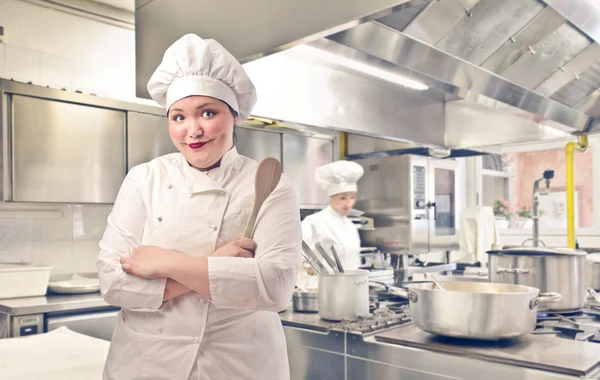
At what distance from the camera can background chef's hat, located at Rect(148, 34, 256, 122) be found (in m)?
1.29

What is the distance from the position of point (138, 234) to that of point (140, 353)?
0.29 meters

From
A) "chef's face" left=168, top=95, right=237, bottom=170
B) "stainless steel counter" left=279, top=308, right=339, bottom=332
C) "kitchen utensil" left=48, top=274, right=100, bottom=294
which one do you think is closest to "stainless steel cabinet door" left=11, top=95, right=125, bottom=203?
"kitchen utensil" left=48, top=274, right=100, bottom=294

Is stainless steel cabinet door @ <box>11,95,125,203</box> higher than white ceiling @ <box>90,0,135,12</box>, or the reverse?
white ceiling @ <box>90,0,135,12</box>

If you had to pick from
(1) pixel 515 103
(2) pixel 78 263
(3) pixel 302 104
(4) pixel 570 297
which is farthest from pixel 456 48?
(2) pixel 78 263

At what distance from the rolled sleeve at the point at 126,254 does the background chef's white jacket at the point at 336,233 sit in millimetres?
2431

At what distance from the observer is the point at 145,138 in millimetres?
3350

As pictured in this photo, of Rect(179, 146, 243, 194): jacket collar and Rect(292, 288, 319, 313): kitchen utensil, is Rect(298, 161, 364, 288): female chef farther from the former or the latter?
Rect(179, 146, 243, 194): jacket collar

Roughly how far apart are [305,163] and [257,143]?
60cm

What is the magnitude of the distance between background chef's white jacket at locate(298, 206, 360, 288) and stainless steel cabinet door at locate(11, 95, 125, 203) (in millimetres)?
1393

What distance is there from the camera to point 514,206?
5.88 m

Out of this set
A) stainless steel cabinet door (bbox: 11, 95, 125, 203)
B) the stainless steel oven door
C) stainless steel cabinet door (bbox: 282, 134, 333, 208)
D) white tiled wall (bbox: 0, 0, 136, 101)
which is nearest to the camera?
stainless steel cabinet door (bbox: 11, 95, 125, 203)

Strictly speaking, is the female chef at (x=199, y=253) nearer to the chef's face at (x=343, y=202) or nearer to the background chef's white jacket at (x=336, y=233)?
the background chef's white jacket at (x=336, y=233)

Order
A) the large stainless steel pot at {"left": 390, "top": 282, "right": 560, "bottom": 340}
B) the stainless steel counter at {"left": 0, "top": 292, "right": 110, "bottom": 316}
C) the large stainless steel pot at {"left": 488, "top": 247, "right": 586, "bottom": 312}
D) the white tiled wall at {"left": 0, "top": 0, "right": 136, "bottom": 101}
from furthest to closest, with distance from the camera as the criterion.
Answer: the white tiled wall at {"left": 0, "top": 0, "right": 136, "bottom": 101}
the stainless steel counter at {"left": 0, "top": 292, "right": 110, "bottom": 316}
the large stainless steel pot at {"left": 488, "top": 247, "right": 586, "bottom": 312}
the large stainless steel pot at {"left": 390, "top": 282, "right": 560, "bottom": 340}

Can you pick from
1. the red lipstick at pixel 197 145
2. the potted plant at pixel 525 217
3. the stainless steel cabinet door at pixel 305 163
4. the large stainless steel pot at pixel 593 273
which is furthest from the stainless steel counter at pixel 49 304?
the potted plant at pixel 525 217
